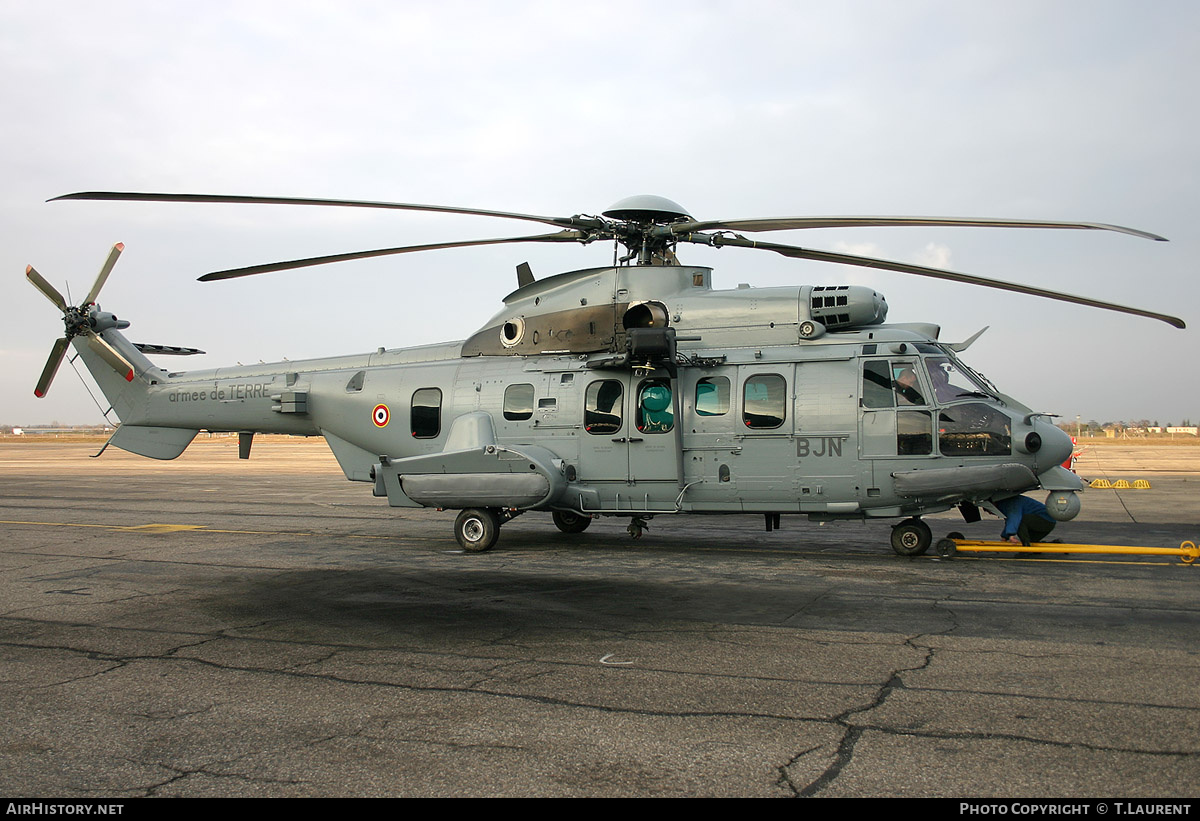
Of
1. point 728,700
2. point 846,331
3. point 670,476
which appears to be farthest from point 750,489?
point 728,700

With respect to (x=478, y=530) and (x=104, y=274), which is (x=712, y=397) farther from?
(x=104, y=274)

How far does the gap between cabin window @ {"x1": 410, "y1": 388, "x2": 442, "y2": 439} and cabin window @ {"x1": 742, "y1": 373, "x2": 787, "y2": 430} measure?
17.7 feet

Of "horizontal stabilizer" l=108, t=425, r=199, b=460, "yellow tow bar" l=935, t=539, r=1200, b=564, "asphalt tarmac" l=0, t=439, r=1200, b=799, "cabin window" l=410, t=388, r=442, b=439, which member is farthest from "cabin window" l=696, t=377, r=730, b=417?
"horizontal stabilizer" l=108, t=425, r=199, b=460

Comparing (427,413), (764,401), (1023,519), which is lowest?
(1023,519)

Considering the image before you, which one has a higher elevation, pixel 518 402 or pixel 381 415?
pixel 518 402

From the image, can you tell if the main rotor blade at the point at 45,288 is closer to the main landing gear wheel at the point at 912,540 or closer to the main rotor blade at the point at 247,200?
the main rotor blade at the point at 247,200

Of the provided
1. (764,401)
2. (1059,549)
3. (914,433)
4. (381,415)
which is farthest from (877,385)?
(381,415)

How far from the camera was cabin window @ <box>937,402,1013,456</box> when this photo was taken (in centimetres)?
1139

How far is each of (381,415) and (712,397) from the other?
609 cm

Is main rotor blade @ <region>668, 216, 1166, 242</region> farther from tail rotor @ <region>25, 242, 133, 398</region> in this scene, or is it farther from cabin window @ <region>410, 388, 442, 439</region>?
tail rotor @ <region>25, 242, 133, 398</region>

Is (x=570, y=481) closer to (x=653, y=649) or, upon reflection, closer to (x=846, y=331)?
(x=846, y=331)

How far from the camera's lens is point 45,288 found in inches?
677

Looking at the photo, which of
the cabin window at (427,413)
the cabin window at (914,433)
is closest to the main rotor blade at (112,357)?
the cabin window at (427,413)

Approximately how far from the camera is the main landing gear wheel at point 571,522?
15.6 meters
